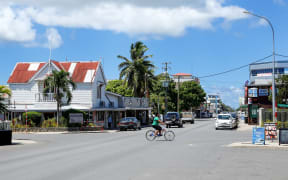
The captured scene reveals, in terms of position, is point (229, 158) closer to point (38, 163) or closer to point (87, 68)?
point (38, 163)

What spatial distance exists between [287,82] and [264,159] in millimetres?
35162

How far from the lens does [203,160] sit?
1383 cm

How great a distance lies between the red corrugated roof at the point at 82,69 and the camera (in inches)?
1764

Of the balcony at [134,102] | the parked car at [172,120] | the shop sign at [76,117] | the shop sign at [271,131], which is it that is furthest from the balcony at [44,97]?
the shop sign at [271,131]

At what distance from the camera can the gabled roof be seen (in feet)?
147

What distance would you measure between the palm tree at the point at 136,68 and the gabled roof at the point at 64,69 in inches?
431

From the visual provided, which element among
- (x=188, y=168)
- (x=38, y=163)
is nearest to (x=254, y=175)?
(x=188, y=168)

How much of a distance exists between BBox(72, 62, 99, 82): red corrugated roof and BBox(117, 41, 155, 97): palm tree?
35.1 feet

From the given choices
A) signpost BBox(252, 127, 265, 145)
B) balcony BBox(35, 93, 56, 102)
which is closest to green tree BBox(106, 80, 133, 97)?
balcony BBox(35, 93, 56, 102)

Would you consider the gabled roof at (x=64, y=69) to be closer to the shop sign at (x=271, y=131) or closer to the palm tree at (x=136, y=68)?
the palm tree at (x=136, y=68)

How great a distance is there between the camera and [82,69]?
4566 centimetres

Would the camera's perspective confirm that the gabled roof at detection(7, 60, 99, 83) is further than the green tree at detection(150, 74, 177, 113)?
No

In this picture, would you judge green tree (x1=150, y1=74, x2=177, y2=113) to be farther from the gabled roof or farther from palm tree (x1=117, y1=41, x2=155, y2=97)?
the gabled roof

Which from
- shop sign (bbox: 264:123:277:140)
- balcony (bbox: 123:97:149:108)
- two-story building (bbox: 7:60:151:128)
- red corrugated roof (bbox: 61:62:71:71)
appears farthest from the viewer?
balcony (bbox: 123:97:149:108)
